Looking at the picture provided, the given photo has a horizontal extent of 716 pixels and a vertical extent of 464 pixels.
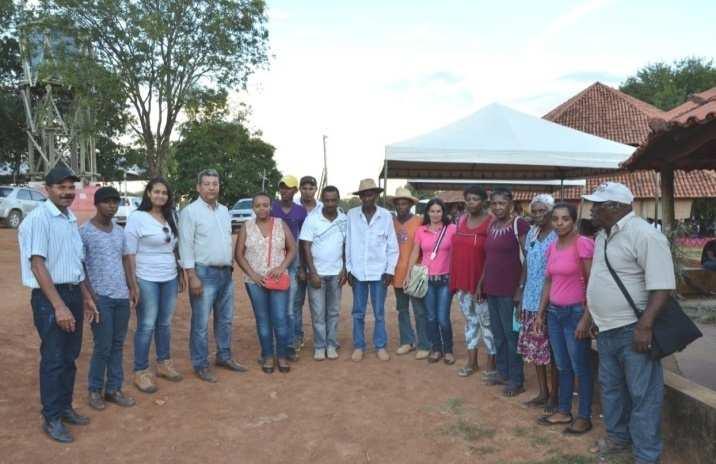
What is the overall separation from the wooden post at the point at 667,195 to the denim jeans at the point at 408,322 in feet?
10.2

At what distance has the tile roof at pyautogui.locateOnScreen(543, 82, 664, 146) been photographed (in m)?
25.3

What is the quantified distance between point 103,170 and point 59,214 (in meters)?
33.8

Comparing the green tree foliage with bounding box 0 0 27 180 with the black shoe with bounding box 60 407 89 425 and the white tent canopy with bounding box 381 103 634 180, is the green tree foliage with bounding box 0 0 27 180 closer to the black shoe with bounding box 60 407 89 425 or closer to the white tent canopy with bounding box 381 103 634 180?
the white tent canopy with bounding box 381 103 634 180

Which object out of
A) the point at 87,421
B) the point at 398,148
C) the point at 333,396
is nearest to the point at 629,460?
the point at 333,396

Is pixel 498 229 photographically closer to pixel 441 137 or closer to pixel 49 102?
pixel 441 137

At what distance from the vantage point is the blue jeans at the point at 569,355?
156 inches

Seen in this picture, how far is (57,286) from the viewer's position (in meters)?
3.75

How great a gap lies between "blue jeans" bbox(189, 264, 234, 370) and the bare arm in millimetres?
1499

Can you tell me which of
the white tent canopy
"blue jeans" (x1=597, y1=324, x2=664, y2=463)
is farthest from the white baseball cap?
the white tent canopy

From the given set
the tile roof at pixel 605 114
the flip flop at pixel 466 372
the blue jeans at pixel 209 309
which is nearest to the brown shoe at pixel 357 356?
the flip flop at pixel 466 372

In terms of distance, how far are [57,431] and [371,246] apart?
3.15 m

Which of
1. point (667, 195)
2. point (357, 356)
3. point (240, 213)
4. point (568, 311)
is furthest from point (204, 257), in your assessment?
point (240, 213)

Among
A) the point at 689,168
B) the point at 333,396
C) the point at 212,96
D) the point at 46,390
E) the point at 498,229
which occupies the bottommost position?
the point at 333,396

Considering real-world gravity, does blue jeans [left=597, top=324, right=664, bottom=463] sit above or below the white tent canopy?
below
